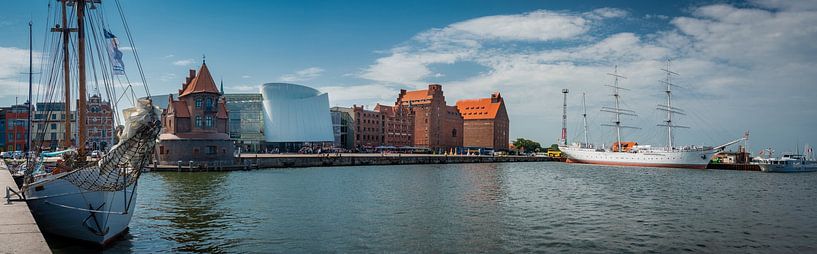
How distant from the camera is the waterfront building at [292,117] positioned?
122 meters

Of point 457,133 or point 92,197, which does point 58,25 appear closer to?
point 92,197

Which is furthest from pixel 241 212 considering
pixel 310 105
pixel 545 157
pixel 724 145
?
pixel 545 157

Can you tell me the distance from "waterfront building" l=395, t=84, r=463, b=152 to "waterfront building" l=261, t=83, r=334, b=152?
3500cm

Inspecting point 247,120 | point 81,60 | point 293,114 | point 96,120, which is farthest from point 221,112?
point 81,60

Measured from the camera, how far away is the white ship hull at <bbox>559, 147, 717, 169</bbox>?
106312 millimetres

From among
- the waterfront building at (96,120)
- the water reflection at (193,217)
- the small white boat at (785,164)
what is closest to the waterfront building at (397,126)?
the waterfront building at (96,120)

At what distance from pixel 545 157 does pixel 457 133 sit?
33743mm

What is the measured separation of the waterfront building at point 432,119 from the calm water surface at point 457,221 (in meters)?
108

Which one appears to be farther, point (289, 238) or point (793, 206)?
point (793, 206)

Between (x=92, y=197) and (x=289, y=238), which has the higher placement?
(x=92, y=197)

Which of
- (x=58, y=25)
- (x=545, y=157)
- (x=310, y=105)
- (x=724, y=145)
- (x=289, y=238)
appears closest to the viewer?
(x=289, y=238)

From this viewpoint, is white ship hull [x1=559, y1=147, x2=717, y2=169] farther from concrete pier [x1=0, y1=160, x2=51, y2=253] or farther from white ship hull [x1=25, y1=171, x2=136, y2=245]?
concrete pier [x1=0, y1=160, x2=51, y2=253]

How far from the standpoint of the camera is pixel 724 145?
108562mm

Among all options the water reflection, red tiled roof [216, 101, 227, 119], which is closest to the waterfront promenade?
red tiled roof [216, 101, 227, 119]
